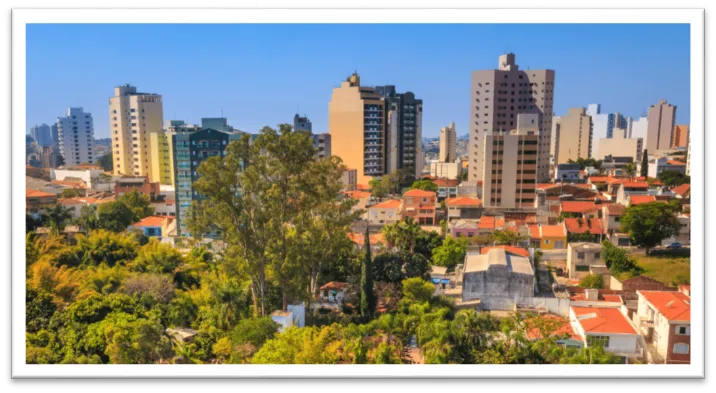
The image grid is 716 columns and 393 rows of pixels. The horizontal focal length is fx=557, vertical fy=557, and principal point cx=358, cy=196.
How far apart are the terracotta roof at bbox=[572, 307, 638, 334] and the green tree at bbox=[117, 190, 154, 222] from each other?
9745 millimetres

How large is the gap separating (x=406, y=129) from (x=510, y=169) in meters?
8.37

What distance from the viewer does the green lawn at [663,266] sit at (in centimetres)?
805

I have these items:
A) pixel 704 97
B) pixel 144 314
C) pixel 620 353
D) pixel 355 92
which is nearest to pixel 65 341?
pixel 144 314

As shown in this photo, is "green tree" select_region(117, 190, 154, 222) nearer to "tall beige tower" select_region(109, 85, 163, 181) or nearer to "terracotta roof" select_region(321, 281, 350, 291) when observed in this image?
"tall beige tower" select_region(109, 85, 163, 181)

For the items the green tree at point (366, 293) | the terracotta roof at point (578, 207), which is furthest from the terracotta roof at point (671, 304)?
the terracotta roof at point (578, 207)

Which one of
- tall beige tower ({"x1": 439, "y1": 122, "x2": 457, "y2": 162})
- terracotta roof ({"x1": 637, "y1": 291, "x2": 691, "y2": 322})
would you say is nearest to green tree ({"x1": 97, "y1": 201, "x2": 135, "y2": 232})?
terracotta roof ({"x1": 637, "y1": 291, "x2": 691, "y2": 322})

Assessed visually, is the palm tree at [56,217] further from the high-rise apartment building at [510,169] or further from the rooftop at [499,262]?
the high-rise apartment building at [510,169]

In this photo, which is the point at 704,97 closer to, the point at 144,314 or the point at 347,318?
the point at 347,318

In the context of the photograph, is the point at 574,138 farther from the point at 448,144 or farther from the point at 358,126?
the point at 358,126

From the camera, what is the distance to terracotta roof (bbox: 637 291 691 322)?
16.0 feet

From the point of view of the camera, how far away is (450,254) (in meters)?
8.89

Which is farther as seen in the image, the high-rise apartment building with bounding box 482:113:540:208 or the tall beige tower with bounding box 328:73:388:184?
the tall beige tower with bounding box 328:73:388:184

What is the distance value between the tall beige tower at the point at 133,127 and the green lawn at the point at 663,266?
15.3 m

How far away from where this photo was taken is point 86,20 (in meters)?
3.77
